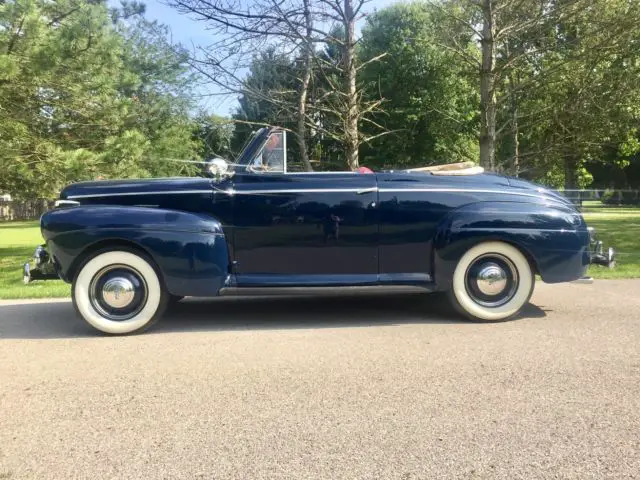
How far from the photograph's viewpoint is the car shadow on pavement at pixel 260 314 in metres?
5.42

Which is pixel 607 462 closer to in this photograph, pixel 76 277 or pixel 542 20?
pixel 76 277

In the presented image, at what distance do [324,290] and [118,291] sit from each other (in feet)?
6.23

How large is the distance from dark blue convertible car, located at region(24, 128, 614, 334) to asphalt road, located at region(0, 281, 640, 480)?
0.42m

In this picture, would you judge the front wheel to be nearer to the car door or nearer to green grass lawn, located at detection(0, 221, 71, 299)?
the car door

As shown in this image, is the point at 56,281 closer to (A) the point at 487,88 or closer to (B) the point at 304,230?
(B) the point at 304,230

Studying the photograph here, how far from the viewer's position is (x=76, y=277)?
5.11m

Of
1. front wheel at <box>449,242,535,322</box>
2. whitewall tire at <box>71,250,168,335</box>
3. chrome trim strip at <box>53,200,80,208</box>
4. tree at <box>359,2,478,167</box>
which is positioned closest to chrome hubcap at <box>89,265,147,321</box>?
whitewall tire at <box>71,250,168,335</box>

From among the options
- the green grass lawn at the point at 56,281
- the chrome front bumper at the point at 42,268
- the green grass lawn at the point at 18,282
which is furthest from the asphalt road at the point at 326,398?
the green grass lawn at the point at 56,281

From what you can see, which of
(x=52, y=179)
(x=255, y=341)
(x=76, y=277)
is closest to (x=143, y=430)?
(x=255, y=341)

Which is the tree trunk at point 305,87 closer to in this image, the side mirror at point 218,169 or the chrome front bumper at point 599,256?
the side mirror at point 218,169

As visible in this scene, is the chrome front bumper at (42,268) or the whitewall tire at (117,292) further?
the chrome front bumper at (42,268)

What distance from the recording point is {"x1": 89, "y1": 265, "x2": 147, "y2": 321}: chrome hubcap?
5.10 m

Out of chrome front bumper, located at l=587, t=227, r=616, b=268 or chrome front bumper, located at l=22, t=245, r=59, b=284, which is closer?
chrome front bumper, located at l=22, t=245, r=59, b=284

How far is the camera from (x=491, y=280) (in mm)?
5430
